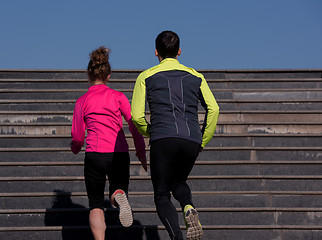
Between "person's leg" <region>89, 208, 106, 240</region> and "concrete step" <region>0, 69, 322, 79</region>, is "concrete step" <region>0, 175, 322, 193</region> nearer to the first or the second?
"person's leg" <region>89, 208, 106, 240</region>

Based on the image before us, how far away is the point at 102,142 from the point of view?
5047 mm

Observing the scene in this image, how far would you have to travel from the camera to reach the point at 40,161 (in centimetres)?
779

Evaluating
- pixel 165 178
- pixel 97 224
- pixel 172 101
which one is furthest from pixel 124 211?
pixel 172 101

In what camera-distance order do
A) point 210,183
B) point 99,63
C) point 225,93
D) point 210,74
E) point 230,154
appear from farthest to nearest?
point 210,74 → point 225,93 → point 230,154 → point 210,183 → point 99,63

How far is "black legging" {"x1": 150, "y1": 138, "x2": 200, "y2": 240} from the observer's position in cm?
450

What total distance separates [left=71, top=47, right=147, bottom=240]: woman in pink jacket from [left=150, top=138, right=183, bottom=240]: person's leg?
48 centimetres

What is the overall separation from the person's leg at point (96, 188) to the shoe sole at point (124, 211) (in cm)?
22

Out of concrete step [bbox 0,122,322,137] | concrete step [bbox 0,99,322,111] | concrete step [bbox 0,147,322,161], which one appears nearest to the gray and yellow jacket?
concrete step [bbox 0,147,322,161]

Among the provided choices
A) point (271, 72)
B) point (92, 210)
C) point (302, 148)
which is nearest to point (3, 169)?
point (92, 210)

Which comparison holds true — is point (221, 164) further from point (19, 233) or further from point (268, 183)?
point (19, 233)

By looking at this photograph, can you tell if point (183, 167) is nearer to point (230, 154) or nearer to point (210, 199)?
point (210, 199)

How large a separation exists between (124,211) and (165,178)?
0.58 m

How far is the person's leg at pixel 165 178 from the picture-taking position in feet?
14.8

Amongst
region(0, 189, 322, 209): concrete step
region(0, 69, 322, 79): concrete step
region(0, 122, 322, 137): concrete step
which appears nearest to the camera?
region(0, 189, 322, 209): concrete step
